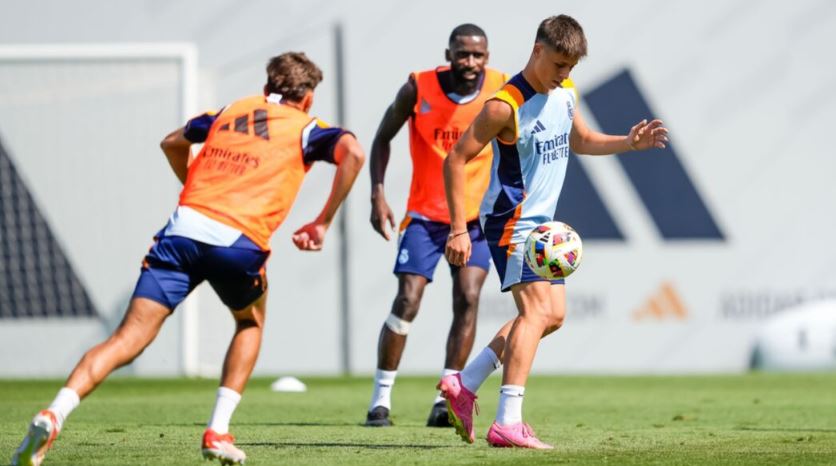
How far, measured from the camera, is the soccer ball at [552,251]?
603 cm

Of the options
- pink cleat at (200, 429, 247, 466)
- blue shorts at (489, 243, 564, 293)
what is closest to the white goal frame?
blue shorts at (489, 243, 564, 293)

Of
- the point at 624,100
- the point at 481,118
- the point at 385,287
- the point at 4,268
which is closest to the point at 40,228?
the point at 4,268

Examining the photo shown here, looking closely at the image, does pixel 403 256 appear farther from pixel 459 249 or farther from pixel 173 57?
pixel 173 57

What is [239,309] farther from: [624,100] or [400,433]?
[624,100]

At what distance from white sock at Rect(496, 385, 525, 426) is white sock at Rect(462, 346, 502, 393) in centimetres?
35

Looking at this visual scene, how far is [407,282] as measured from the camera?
8094 mm

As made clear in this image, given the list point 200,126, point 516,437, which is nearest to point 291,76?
point 200,126

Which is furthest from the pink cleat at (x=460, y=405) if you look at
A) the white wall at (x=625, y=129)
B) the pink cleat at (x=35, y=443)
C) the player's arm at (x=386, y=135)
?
the white wall at (x=625, y=129)

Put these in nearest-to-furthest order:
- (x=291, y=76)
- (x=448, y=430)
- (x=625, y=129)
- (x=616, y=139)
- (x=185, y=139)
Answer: (x=291, y=76)
(x=185, y=139)
(x=616, y=139)
(x=448, y=430)
(x=625, y=129)

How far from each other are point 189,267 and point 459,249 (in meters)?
1.20

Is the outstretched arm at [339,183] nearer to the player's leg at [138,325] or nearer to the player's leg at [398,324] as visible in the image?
the player's leg at [138,325]

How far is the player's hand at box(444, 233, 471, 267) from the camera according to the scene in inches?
239

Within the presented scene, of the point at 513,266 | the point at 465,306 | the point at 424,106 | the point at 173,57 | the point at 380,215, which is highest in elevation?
the point at 173,57

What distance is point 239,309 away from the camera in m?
5.60
